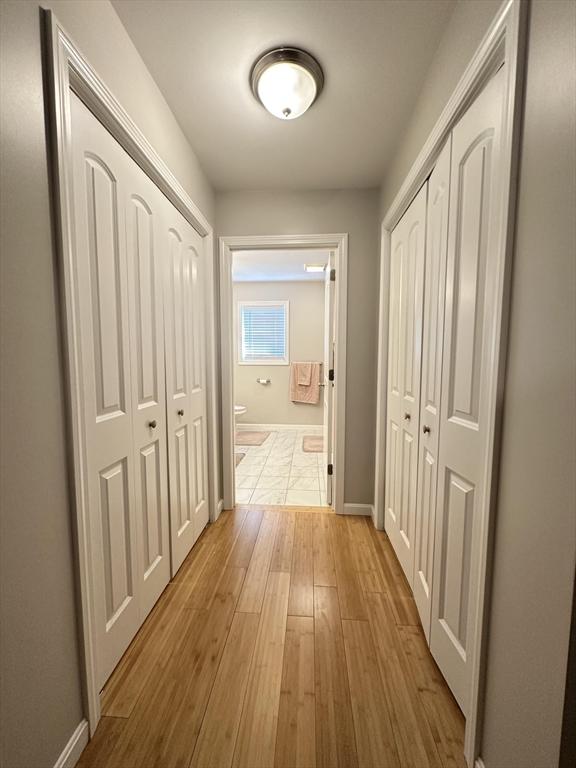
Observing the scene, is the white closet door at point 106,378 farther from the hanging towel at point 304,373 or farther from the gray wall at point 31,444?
the hanging towel at point 304,373

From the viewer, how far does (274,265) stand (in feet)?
13.5

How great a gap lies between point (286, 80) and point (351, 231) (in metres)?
1.05

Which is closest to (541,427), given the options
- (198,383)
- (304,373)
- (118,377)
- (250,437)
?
(118,377)

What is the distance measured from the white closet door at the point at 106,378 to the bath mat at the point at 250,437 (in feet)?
10.2

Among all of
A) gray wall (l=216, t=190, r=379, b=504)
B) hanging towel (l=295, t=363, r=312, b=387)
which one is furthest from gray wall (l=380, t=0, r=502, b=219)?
hanging towel (l=295, t=363, r=312, b=387)

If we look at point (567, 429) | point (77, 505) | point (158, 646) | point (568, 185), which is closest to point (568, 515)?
point (567, 429)

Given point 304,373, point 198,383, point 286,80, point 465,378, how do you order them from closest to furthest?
point 465,378, point 286,80, point 198,383, point 304,373

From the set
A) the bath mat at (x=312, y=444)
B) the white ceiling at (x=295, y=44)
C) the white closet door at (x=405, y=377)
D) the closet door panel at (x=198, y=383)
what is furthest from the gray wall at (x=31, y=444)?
the bath mat at (x=312, y=444)

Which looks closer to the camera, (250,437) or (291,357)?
(250,437)

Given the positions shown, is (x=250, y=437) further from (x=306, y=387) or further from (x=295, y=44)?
(x=295, y=44)

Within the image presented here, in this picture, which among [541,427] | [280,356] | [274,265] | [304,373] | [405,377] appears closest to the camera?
[541,427]

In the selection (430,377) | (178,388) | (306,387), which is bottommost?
(306,387)

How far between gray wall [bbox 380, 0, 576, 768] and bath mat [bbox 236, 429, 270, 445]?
3.75 metres

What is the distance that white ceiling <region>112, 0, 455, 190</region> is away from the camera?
1.07m
